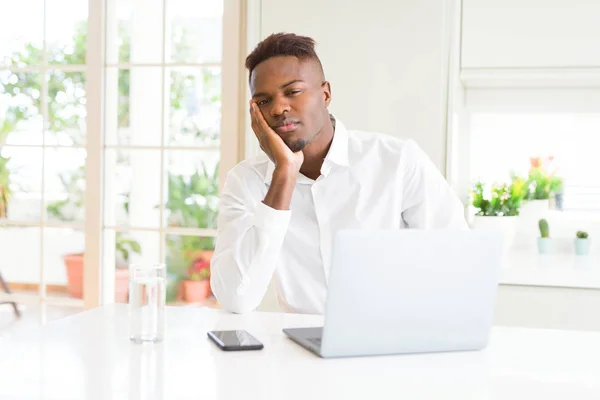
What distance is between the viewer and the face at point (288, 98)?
1.97m

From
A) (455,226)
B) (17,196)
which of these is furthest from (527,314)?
(17,196)

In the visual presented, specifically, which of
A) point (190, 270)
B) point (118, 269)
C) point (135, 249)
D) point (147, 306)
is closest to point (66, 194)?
point (135, 249)

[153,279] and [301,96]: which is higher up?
[301,96]

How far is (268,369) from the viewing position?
1185mm

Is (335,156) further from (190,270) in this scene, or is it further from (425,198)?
(190,270)

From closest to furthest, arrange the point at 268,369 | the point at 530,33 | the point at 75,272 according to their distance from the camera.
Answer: the point at 268,369 → the point at 530,33 → the point at 75,272

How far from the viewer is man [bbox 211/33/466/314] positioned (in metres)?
1.98

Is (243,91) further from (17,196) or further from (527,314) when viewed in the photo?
(17,196)

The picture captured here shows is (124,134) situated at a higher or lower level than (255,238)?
higher

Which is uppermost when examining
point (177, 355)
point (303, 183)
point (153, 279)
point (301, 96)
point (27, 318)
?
point (301, 96)

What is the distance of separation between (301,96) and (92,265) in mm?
1891

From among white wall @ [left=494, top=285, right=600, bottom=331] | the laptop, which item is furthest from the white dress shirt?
white wall @ [left=494, top=285, right=600, bottom=331]

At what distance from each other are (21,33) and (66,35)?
1.06ft

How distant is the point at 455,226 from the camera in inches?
80.0
